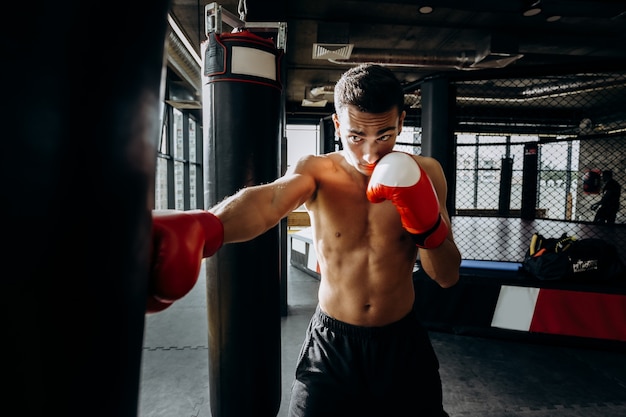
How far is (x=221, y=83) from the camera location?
167cm

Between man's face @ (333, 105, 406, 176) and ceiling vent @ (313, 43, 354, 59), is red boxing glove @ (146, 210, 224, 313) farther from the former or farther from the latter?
ceiling vent @ (313, 43, 354, 59)

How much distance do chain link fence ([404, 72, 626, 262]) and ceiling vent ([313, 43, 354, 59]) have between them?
184 centimetres

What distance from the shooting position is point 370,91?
50.5 inches

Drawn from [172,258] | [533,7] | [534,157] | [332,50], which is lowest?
[172,258]

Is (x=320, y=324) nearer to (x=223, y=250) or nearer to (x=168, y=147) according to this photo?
(x=223, y=250)

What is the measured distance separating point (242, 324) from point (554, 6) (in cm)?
485

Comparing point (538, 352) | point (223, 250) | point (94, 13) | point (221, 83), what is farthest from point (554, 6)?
point (94, 13)

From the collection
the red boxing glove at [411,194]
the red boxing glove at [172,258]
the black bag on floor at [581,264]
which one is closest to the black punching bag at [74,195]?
the red boxing glove at [172,258]

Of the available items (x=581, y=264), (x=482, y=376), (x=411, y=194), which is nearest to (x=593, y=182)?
(x=581, y=264)

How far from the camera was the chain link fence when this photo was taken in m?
6.66

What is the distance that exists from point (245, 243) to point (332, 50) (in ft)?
13.9

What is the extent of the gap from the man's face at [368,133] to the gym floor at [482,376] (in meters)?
1.67

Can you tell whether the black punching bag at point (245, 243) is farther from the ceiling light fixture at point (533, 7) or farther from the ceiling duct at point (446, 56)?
the ceiling duct at point (446, 56)

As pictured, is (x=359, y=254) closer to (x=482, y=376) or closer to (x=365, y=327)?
(x=365, y=327)
